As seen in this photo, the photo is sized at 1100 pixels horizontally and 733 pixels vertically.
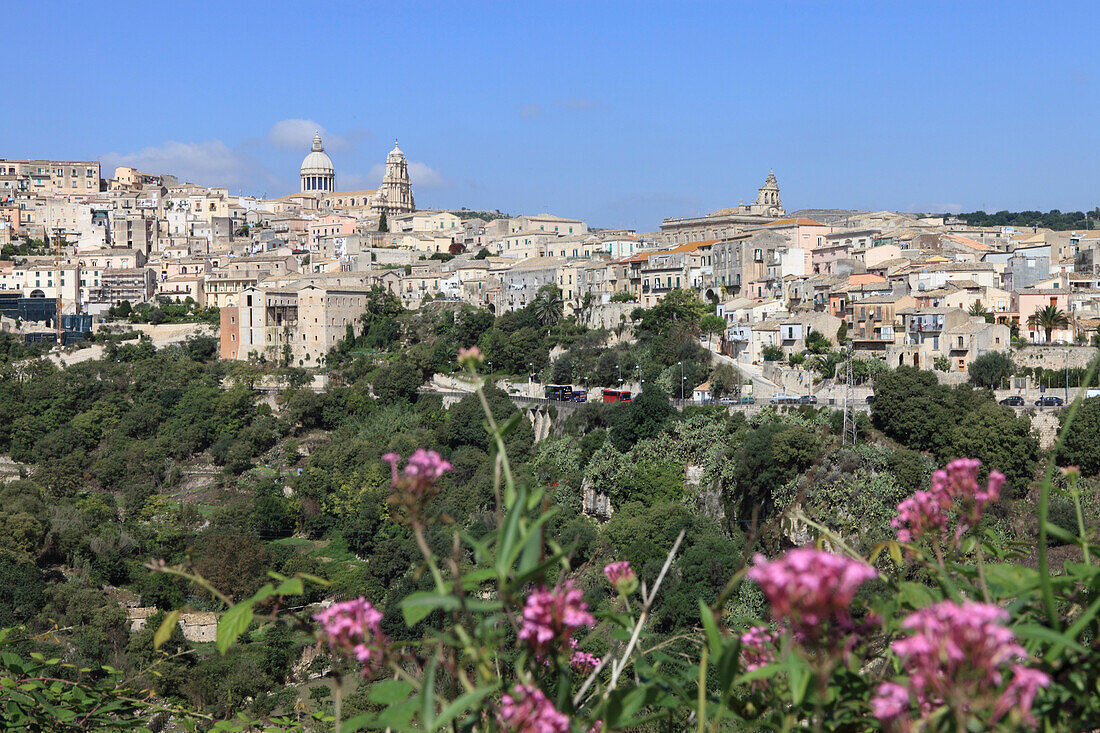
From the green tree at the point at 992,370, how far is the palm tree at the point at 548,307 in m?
17.3

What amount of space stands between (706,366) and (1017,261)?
10.8 m

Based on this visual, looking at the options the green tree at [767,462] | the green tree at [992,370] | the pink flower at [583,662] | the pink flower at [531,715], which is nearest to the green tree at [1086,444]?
the green tree at [992,370]

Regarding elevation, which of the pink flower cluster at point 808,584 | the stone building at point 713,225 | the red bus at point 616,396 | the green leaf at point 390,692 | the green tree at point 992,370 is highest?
the stone building at point 713,225

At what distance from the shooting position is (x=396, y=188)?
81.4 meters

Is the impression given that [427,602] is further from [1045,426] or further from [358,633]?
[1045,426]

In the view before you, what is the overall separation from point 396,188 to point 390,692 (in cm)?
8130

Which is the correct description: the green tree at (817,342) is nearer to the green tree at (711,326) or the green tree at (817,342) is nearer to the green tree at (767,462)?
the green tree at (711,326)

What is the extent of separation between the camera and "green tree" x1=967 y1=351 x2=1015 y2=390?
26.4 meters

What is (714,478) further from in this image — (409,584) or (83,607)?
(83,607)

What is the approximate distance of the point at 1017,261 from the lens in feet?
114

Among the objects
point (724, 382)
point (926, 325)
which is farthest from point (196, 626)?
point (926, 325)

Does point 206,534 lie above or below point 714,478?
below

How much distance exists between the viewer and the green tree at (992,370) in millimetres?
26438

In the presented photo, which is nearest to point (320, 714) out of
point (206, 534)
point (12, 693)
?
point (12, 693)
